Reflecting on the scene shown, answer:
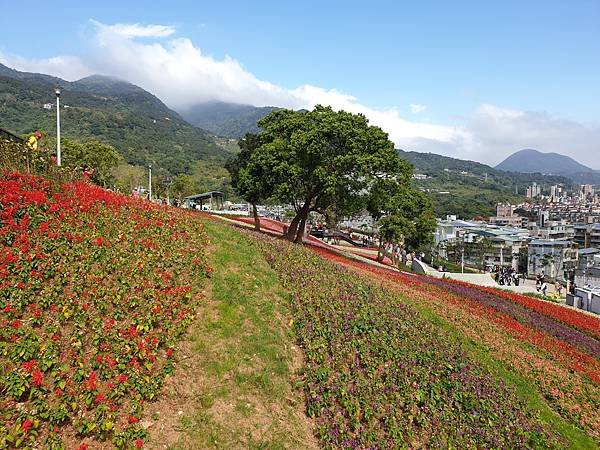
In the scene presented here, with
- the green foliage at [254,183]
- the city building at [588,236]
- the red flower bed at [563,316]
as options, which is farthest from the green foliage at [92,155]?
the city building at [588,236]

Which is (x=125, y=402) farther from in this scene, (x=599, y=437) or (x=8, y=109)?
(x=8, y=109)

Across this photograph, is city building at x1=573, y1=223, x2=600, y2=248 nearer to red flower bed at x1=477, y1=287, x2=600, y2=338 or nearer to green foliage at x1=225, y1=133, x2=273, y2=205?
red flower bed at x1=477, y1=287, x2=600, y2=338

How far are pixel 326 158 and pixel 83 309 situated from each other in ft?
67.5

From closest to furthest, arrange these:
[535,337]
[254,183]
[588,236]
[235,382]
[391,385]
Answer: [235,382]
[391,385]
[535,337]
[254,183]
[588,236]

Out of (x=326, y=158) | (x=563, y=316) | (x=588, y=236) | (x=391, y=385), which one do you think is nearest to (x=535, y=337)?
(x=563, y=316)

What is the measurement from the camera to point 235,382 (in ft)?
29.8

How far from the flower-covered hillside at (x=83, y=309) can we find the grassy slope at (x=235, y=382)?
436 millimetres

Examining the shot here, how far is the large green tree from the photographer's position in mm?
27516

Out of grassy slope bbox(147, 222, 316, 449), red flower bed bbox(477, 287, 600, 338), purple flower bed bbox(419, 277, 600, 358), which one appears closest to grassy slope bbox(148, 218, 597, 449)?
grassy slope bbox(147, 222, 316, 449)

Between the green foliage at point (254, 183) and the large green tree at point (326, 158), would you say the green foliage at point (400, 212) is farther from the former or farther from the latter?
the green foliage at point (254, 183)

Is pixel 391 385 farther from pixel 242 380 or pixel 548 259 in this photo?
pixel 548 259

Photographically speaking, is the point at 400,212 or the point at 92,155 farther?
the point at 400,212

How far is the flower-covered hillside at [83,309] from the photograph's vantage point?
7.13 m

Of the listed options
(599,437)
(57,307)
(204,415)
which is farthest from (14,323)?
(599,437)
